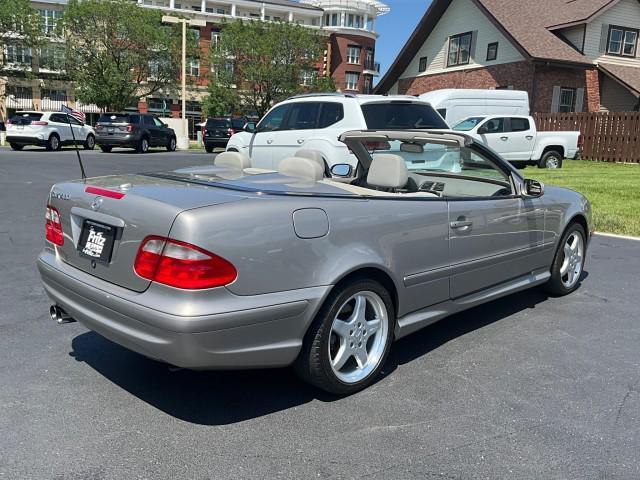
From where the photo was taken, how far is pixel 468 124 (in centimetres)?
1841

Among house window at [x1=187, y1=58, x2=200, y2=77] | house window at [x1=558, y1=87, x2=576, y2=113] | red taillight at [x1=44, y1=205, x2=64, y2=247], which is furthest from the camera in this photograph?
house window at [x1=187, y1=58, x2=200, y2=77]

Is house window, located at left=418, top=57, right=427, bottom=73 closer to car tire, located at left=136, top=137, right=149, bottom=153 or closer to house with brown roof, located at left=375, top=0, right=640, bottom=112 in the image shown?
house with brown roof, located at left=375, top=0, right=640, bottom=112

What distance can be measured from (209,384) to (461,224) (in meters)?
1.94

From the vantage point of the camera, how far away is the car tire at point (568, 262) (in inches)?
206

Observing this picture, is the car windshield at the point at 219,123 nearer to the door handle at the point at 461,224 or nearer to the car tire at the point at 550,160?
the car tire at the point at 550,160

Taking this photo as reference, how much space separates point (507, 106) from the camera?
68.2 feet

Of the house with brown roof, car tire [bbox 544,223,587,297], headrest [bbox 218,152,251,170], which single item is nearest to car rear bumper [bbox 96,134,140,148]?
the house with brown roof

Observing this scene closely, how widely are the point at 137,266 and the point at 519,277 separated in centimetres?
309

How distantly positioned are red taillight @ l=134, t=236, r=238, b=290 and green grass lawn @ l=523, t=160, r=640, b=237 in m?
7.42

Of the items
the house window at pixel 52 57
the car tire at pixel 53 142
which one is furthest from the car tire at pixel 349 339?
the house window at pixel 52 57

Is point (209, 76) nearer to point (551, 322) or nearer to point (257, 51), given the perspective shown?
point (257, 51)

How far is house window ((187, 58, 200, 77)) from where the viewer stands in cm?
5046

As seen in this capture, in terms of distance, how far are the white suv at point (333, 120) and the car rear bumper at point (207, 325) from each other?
19.2 ft

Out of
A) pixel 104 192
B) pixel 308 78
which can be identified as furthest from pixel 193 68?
pixel 104 192
